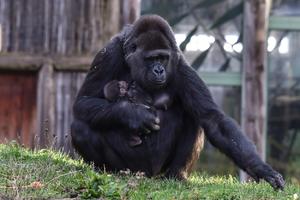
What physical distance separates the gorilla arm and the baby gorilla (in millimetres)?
179

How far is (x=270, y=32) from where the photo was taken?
1351 cm

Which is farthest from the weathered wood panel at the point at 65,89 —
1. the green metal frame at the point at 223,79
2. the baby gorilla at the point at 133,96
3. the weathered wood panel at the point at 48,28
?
the baby gorilla at the point at 133,96

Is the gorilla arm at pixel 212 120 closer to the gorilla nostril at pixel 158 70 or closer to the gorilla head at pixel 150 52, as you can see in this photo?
the gorilla head at pixel 150 52

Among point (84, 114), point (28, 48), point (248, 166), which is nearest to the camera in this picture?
point (248, 166)

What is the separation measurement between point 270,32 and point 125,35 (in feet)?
18.2

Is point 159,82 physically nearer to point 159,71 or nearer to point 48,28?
point 159,71

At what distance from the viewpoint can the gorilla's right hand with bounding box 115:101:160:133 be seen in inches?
313

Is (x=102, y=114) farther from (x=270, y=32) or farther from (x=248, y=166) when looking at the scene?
(x=270, y=32)

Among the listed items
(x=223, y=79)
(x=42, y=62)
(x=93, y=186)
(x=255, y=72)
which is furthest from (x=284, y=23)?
(x=93, y=186)

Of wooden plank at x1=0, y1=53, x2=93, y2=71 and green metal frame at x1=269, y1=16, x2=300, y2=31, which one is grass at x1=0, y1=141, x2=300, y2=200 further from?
green metal frame at x1=269, y1=16, x2=300, y2=31

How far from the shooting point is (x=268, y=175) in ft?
24.1

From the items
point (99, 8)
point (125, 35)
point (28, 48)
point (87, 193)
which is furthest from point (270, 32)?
point (87, 193)

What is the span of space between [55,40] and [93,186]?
634 cm

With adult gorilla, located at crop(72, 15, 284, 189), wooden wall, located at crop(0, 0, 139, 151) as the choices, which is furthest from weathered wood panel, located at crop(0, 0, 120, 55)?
adult gorilla, located at crop(72, 15, 284, 189)
